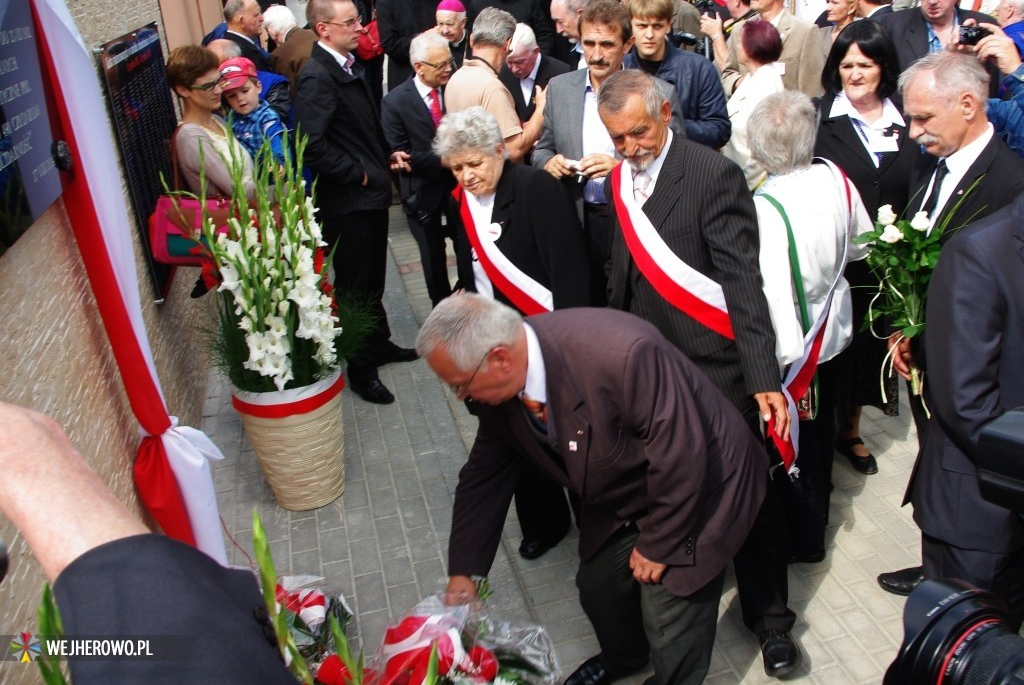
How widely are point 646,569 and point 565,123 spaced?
2.57 m

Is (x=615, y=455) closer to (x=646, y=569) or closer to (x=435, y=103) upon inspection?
(x=646, y=569)

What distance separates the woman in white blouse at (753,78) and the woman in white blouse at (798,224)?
62.2 inches

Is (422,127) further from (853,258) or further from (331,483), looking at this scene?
(853,258)

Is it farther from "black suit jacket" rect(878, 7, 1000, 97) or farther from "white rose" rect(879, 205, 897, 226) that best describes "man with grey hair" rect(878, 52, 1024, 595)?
"black suit jacket" rect(878, 7, 1000, 97)

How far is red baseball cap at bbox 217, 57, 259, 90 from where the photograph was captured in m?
5.17

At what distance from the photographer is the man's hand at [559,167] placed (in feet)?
14.6

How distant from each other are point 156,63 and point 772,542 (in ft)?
14.7

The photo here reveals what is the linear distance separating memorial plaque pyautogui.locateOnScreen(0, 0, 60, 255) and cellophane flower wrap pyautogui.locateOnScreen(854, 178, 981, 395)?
2847 mm

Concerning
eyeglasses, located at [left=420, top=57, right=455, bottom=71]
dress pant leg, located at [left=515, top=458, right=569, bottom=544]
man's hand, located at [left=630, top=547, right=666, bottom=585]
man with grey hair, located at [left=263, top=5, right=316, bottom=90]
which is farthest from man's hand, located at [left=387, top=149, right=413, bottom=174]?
man's hand, located at [left=630, top=547, right=666, bottom=585]

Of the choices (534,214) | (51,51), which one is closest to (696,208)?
(534,214)

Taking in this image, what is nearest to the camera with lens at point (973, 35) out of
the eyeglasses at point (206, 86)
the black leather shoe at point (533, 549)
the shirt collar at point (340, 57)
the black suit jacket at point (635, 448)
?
the shirt collar at point (340, 57)

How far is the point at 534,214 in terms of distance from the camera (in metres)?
3.81

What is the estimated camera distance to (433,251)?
5.68 meters

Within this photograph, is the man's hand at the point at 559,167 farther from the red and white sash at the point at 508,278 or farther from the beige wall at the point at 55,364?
the beige wall at the point at 55,364
